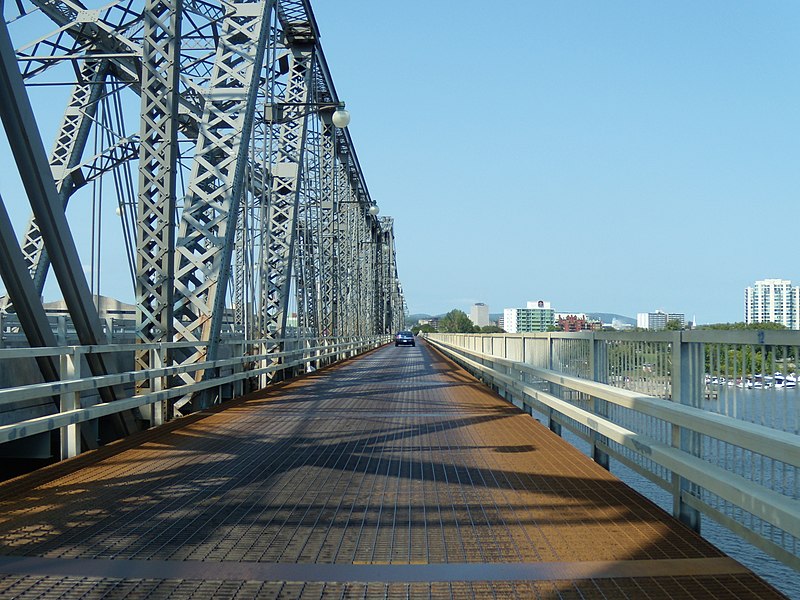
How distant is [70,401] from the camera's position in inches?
314

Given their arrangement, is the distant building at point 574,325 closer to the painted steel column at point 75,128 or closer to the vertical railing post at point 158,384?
the vertical railing post at point 158,384

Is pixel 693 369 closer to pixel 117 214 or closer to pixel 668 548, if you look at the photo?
pixel 668 548

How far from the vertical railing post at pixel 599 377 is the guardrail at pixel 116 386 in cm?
500

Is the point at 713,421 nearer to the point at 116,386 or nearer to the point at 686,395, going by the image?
the point at 686,395

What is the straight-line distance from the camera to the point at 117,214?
20.4 m

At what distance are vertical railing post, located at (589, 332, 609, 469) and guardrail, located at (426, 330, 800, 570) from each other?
0.05 ft

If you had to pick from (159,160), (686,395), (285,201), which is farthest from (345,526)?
(285,201)

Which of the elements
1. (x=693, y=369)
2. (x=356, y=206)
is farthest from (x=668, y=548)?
(x=356, y=206)

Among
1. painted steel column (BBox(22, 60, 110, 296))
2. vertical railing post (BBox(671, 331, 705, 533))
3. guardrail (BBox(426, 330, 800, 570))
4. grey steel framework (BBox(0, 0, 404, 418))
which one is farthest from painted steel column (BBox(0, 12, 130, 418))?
painted steel column (BBox(22, 60, 110, 296))

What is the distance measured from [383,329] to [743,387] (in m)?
92.0

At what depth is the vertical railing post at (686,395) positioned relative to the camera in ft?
18.3

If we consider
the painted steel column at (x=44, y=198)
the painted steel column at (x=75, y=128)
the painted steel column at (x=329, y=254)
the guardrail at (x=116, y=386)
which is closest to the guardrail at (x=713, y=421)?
the guardrail at (x=116, y=386)

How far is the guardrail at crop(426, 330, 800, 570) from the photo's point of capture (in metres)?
4.40

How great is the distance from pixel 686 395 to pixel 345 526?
8.34 feet
